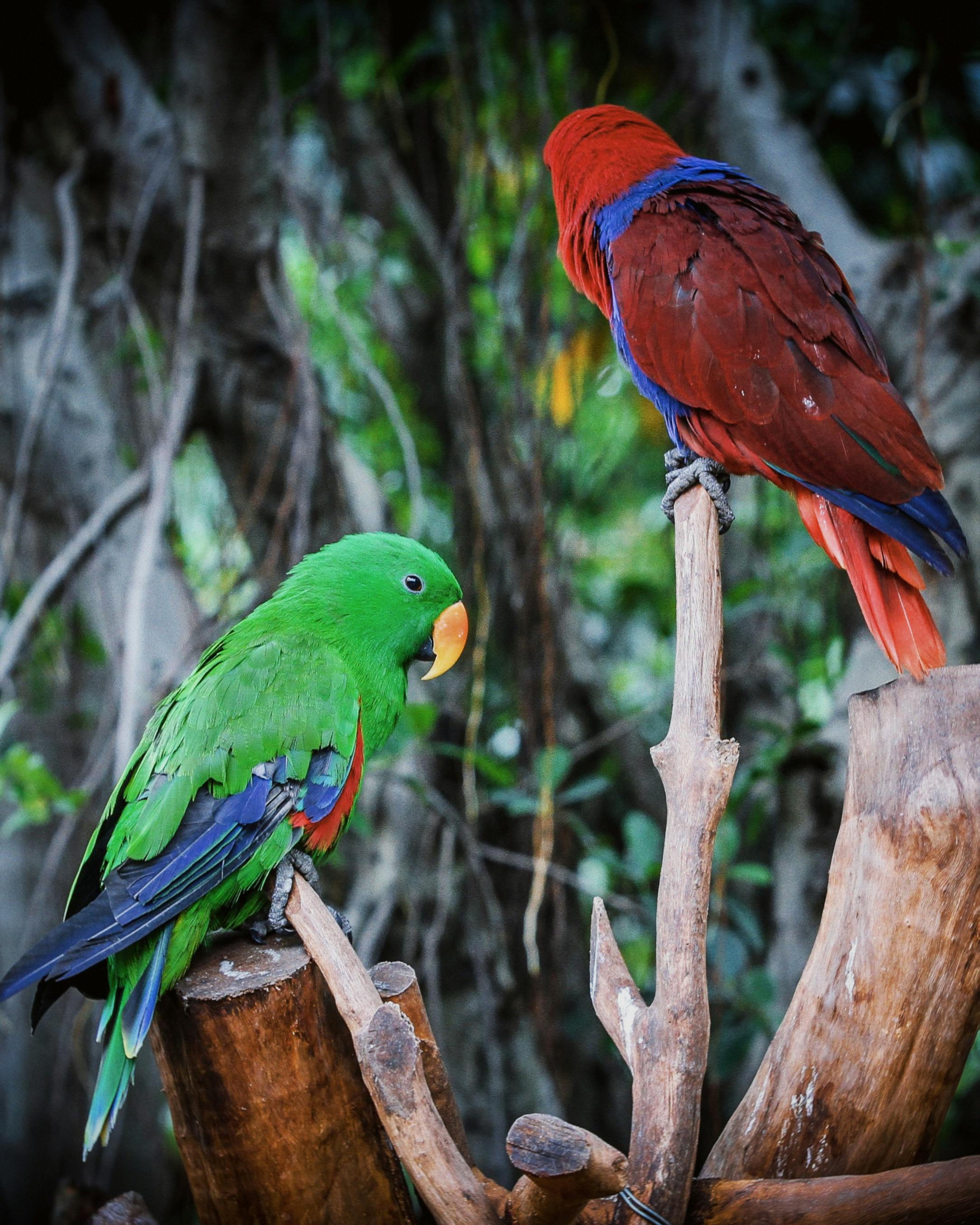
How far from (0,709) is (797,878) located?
2238 mm

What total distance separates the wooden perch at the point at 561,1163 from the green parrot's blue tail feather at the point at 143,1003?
52 cm

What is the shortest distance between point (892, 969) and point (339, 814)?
803mm

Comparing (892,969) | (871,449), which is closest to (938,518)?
(871,449)

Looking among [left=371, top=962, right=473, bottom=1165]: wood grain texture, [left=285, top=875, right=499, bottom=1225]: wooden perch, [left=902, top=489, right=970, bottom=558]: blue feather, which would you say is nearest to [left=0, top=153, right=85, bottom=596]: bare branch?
[left=371, top=962, right=473, bottom=1165]: wood grain texture

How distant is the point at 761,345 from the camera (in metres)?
1.71

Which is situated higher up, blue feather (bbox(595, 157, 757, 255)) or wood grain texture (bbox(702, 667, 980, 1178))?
blue feather (bbox(595, 157, 757, 255))

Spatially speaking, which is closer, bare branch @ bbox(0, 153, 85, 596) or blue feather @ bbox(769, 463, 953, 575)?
blue feather @ bbox(769, 463, 953, 575)

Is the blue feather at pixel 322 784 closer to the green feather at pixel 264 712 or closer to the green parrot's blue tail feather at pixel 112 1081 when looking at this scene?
the green feather at pixel 264 712

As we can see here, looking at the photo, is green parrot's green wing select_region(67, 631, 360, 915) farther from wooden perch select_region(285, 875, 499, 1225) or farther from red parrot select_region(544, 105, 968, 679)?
red parrot select_region(544, 105, 968, 679)

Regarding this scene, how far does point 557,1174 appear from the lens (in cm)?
104

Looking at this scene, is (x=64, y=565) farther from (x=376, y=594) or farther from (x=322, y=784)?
(x=322, y=784)

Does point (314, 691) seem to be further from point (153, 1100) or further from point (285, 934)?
point (153, 1100)

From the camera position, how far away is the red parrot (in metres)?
1.55

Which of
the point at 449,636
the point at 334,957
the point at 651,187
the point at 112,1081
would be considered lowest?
the point at 112,1081
